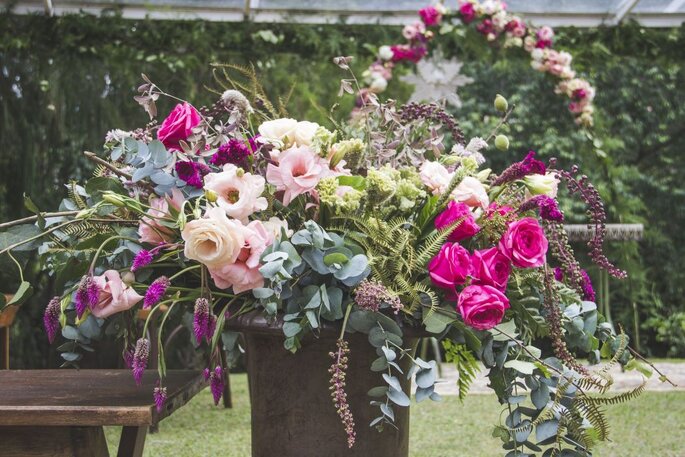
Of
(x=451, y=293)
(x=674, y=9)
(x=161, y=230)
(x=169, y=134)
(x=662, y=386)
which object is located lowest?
(x=662, y=386)

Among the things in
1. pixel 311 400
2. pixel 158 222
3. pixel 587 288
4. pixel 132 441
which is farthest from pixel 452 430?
pixel 158 222

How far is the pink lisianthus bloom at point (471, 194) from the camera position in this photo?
120cm

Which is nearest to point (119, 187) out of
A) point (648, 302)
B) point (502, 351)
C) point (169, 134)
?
point (169, 134)

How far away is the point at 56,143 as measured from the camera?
4.91 meters

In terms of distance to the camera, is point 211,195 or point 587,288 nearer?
point 211,195

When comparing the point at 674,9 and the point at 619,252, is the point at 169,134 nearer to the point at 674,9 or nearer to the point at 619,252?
the point at 674,9

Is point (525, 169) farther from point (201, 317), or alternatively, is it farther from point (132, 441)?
point (132, 441)

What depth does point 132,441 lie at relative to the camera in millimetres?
1459

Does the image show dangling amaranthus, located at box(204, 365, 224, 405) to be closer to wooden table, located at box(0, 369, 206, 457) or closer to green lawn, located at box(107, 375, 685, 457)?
wooden table, located at box(0, 369, 206, 457)

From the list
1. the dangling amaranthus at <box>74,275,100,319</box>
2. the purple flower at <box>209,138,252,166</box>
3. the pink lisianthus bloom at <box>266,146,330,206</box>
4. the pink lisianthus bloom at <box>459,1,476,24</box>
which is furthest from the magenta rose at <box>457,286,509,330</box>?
the pink lisianthus bloom at <box>459,1,476,24</box>

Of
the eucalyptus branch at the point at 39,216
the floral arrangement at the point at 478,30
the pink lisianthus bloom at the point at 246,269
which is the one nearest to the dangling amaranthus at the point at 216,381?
the pink lisianthus bloom at the point at 246,269

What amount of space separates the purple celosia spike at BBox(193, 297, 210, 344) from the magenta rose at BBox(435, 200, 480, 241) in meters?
0.33

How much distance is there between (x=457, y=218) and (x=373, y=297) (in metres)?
0.17

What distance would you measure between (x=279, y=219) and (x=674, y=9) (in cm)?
456
